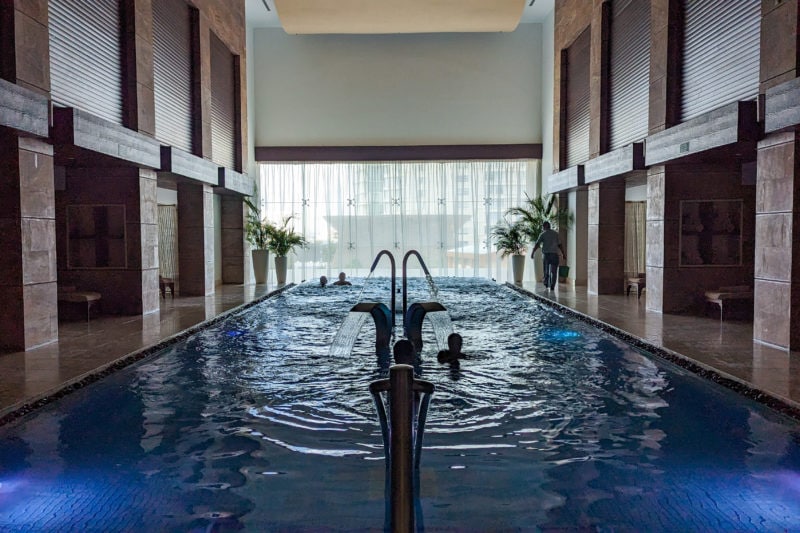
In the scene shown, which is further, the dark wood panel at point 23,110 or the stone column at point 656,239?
the stone column at point 656,239

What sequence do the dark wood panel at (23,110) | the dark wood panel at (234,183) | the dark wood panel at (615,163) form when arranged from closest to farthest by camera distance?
the dark wood panel at (23,110), the dark wood panel at (615,163), the dark wood panel at (234,183)

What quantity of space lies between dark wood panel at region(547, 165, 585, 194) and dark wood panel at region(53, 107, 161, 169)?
26.3ft

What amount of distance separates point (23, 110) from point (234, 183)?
855cm

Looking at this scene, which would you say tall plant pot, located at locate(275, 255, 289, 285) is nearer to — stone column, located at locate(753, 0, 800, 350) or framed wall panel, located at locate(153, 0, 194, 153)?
framed wall panel, located at locate(153, 0, 194, 153)

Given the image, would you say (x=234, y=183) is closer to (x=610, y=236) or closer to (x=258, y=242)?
(x=258, y=242)

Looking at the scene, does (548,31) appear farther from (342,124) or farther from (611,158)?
(611,158)

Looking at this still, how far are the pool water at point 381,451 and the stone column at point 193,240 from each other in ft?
22.0

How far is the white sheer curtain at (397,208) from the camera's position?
18.4 m

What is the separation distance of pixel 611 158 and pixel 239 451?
9.31m

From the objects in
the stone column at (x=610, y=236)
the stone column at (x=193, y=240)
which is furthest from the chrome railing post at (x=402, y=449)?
the stone column at (x=193, y=240)

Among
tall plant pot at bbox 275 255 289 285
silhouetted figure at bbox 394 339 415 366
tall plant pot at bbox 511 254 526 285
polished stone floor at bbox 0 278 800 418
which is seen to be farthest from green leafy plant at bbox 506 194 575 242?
silhouetted figure at bbox 394 339 415 366

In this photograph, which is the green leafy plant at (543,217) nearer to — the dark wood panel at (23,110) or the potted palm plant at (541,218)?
the potted palm plant at (541,218)

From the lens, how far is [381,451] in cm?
414

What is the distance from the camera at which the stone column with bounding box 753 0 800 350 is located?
6.75 meters
